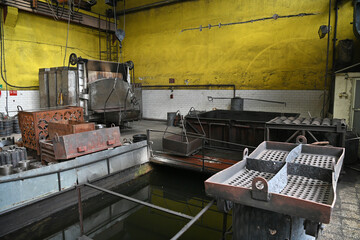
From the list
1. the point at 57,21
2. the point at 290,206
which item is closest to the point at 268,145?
the point at 290,206

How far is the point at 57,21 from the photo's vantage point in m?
10.6

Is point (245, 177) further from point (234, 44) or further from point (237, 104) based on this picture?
point (234, 44)

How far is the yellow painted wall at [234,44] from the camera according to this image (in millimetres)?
8141

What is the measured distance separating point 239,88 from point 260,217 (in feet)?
26.7

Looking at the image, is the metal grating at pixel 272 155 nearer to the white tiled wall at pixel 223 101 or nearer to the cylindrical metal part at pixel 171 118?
the white tiled wall at pixel 223 101

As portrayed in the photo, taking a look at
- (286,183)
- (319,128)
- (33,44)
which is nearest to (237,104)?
(319,128)

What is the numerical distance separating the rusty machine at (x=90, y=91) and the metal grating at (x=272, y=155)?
5917 mm

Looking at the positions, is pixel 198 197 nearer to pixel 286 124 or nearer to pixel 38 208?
pixel 286 124

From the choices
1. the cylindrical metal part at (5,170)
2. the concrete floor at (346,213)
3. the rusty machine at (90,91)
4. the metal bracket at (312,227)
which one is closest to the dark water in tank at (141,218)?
the cylindrical metal part at (5,170)

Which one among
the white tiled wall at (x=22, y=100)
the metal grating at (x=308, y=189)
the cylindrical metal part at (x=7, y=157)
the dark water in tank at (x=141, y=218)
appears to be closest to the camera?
the metal grating at (x=308, y=189)

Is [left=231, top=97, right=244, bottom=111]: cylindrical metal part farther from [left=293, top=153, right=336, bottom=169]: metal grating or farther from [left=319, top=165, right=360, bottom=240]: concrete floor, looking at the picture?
[left=293, top=153, right=336, bottom=169]: metal grating

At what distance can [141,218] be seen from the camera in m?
4.39

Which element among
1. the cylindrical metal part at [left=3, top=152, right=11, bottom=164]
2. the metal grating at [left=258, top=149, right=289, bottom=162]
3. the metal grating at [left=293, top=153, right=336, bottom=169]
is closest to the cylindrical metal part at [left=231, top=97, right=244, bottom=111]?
the metal grating at [left=258, top=149, right=289, bottom=162]

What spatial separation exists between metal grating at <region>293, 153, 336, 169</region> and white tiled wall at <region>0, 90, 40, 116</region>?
9.96m
